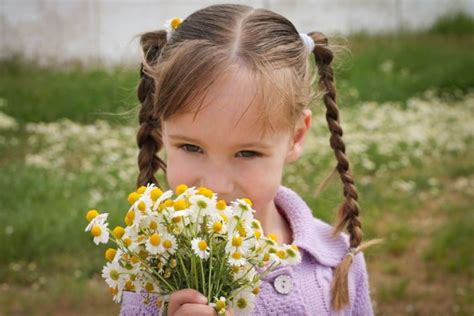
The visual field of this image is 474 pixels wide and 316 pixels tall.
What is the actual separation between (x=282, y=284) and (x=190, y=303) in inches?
23.6

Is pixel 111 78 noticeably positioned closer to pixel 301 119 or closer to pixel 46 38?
pixel 46 38

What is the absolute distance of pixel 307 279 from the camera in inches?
100

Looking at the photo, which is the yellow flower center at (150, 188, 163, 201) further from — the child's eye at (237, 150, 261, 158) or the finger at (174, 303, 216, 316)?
the child's eye at (237, 150, 261, 158)

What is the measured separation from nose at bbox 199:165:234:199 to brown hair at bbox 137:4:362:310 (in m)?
0.17

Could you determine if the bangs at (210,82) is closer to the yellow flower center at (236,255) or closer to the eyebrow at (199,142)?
the eyebrow at (199,142)

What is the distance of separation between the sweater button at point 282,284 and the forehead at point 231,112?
386 mm

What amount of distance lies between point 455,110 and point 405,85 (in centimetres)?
80

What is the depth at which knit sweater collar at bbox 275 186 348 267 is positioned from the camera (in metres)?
2.61

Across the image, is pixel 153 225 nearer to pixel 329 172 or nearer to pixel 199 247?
pixel 199 247

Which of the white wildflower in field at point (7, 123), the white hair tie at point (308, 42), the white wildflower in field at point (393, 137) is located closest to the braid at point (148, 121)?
the white hair tie at point (308, 42)

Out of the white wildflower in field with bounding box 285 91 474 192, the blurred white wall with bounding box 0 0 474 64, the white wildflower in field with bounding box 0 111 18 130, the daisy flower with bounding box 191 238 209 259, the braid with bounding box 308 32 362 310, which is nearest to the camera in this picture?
the daisy flower with bounding box 191 238 209 259

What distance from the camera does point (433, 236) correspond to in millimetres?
4953

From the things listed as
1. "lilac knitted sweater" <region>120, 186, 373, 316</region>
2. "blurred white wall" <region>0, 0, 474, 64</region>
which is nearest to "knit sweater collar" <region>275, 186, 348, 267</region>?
"lilac knitted sweater" <region>120, 186, 373, 316</region>

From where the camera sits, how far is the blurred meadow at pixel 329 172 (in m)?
4.38
